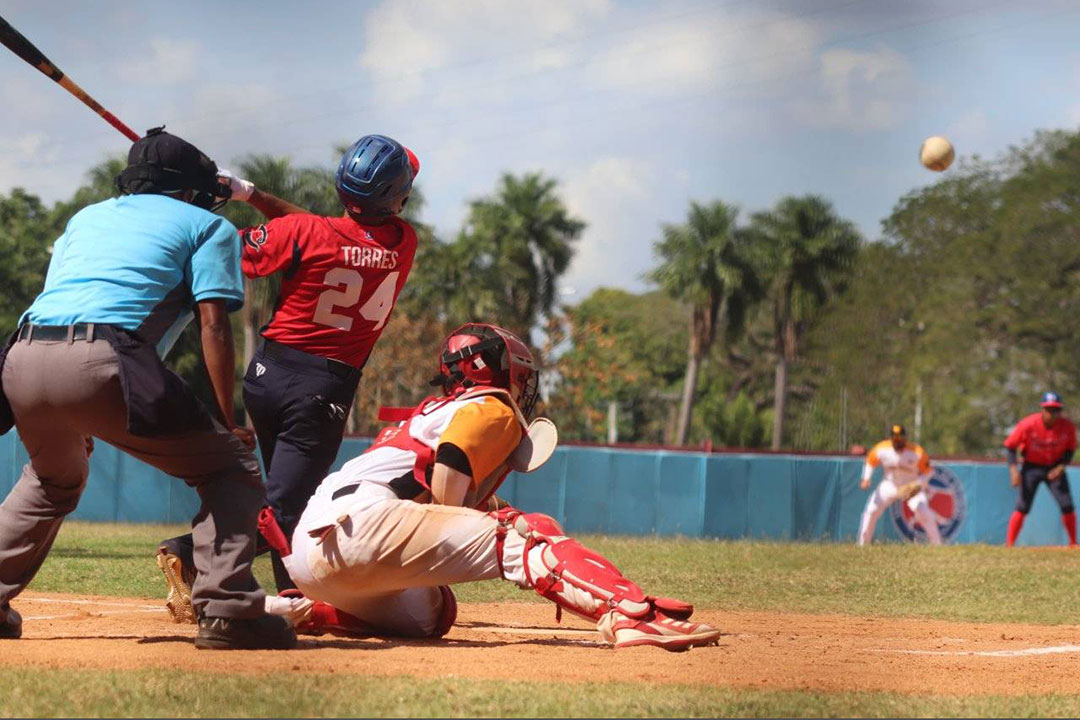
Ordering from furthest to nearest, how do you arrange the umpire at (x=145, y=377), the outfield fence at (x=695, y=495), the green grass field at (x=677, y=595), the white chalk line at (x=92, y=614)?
the outfield fence at (x=695, y=495) → the white chalk line at (x=92, y=614) → the umpire at (x=145, y=377) → the green grass field at (x=677, y=595)

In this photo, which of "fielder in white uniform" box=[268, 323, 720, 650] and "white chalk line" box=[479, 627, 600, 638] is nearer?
"fielder in white uniform" box=[268, 323, 720, 650]

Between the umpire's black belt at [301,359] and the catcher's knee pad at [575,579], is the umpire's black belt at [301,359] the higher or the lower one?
the higher one

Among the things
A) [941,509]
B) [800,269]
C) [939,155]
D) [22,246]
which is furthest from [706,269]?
[939,155]

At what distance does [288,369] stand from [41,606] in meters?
2.38

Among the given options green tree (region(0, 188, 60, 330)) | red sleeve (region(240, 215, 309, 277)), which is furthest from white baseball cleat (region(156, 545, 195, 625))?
green tree (region(0, 188, 60, 330))

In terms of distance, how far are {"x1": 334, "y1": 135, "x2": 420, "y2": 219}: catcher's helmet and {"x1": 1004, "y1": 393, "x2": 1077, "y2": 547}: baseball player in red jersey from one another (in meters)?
13.7

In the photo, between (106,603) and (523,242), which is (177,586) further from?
(523,242)

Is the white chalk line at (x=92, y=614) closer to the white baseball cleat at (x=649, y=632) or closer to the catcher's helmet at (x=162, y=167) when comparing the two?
the catcher's helmet at (x=162, y=167)

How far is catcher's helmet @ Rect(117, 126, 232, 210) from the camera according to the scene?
5457 millimetres

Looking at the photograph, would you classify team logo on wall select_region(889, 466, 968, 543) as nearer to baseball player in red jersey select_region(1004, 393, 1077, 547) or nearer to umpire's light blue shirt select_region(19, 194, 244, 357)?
baseball player in red jersey select_region(1004, 393, 1077, 547)

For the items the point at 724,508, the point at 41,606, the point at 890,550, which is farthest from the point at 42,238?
the point at 41,606

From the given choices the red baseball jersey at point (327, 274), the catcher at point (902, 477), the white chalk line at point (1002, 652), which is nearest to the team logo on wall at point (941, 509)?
the catcher at point (902, 477)

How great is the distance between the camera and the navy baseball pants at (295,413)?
20.2ft

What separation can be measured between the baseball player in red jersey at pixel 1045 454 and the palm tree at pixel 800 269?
1881 cm
